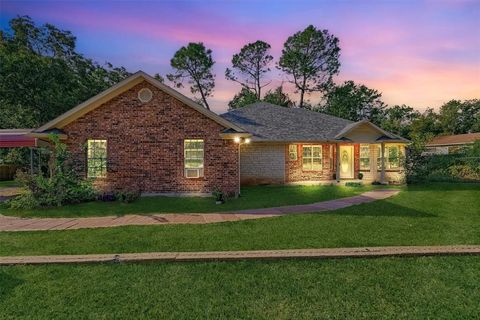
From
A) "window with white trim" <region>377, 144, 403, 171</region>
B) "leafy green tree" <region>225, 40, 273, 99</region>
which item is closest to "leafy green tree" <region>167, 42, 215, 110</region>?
"leafy green tree" <region>225, 40, 273, 99</region>

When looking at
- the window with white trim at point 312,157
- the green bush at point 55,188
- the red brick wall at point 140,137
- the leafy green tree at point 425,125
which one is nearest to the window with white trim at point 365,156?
the window with white trim at point 312,157

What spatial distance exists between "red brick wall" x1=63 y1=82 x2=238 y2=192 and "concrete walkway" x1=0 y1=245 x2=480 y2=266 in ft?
27.4

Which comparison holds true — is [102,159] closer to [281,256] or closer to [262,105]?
[281,256]

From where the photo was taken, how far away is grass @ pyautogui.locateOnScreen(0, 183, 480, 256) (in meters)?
6.00

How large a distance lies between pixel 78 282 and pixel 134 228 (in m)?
3.33

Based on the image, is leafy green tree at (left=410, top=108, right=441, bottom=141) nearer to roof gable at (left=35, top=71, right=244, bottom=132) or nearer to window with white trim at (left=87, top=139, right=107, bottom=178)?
roof gable at (left=35, top=71, right=244, bottom=132)

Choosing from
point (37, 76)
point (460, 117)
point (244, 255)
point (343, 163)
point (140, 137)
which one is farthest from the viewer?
point (460, 117)

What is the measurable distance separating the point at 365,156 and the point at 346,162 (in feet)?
4.34

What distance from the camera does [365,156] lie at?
20047 mm

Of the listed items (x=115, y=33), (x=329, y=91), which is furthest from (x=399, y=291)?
(x=329, y=91)

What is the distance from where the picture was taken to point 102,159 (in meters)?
13.7

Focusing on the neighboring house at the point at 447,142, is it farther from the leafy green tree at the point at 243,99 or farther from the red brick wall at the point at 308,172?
the red brick wall at the point at 308,172

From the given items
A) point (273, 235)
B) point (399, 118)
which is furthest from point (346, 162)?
point (399, 118)

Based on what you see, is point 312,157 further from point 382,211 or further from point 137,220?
point 137,220
